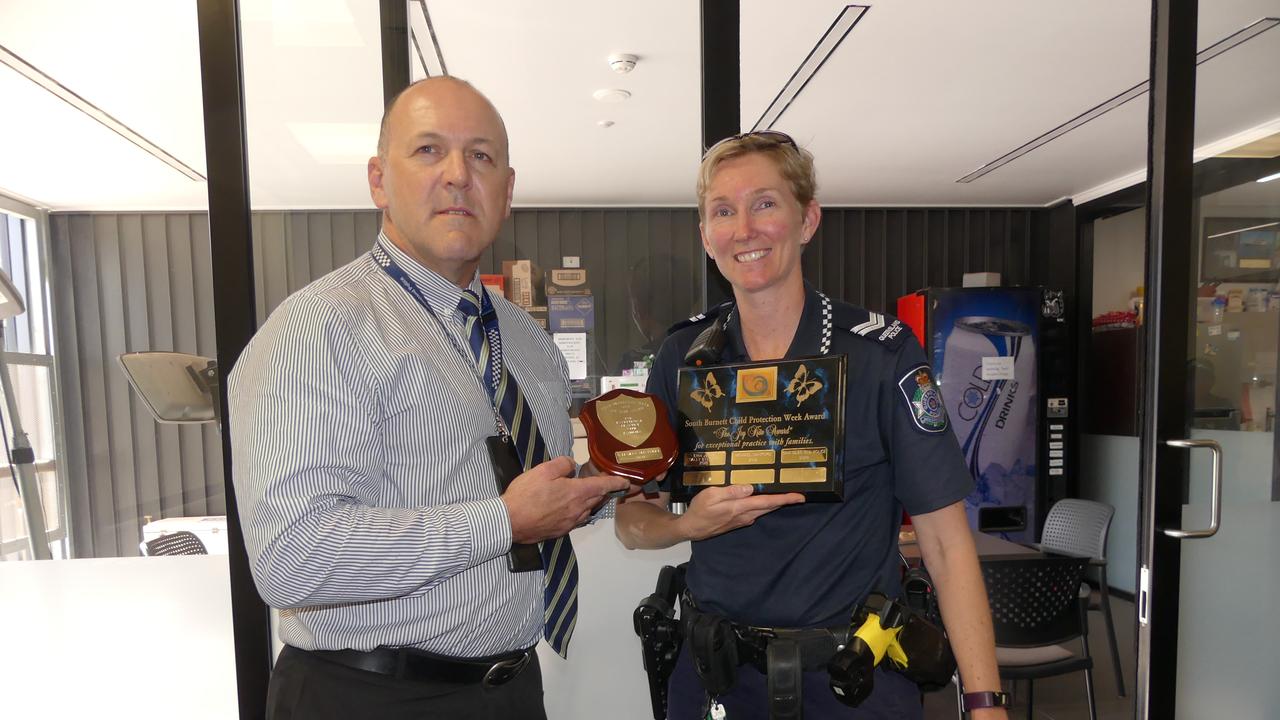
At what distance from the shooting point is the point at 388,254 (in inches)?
47.9

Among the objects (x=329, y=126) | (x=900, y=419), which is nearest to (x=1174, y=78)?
(x=900, y=419)

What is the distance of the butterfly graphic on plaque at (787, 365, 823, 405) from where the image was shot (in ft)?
3.85

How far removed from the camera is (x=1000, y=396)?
5547mm

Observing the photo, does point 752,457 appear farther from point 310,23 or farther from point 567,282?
point 310,23

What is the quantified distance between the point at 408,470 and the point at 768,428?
1.85 ft

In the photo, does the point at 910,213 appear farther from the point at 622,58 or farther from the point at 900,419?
the point at 900,419

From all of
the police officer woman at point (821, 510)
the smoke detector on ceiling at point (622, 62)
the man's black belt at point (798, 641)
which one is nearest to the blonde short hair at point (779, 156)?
the police officer woman at point (821, 510)

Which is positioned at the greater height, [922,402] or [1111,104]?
[1111,104]

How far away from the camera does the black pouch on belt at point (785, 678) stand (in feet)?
3.68

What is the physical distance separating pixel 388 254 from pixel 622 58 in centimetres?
169

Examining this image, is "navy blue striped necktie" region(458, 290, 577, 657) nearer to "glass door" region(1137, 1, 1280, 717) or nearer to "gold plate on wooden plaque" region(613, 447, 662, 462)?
"gold plate on wooden plaque" region(613, 447, 662, 462)

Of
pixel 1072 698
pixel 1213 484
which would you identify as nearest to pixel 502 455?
pixel 1213 484

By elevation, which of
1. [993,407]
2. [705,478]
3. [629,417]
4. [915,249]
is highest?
[915,249]

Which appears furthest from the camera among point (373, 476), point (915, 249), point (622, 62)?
point (915, 249)
